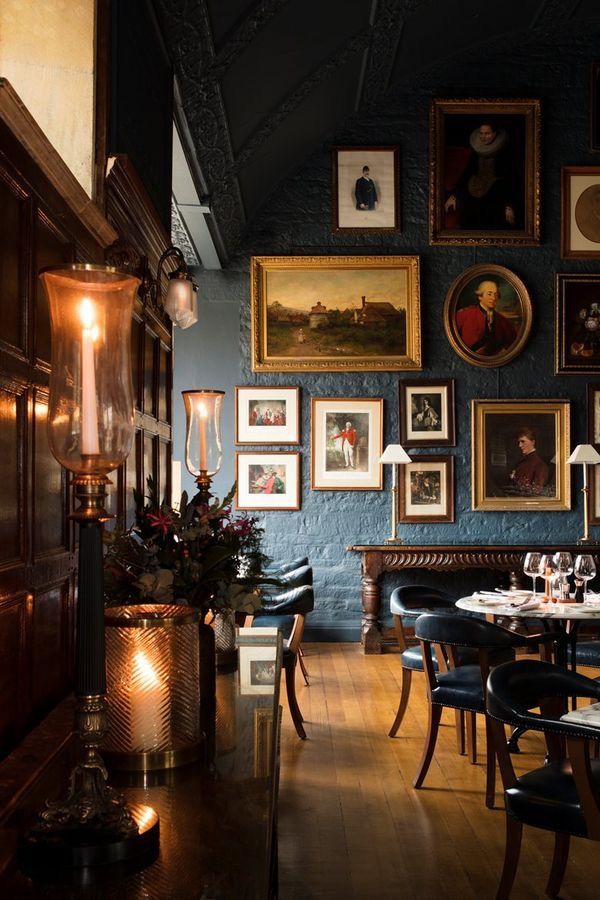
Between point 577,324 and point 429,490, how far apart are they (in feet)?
7.65

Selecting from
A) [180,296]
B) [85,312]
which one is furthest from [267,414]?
[85,312]

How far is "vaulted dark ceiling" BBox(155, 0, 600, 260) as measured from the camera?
18.6ft

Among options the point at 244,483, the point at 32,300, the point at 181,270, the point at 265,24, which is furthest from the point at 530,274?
the point at 32,300

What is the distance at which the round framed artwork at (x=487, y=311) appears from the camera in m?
9.70

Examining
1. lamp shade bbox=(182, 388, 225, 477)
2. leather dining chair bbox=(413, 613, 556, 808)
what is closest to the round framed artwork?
leather dining chair bbox=(413, 613, 556, 808)

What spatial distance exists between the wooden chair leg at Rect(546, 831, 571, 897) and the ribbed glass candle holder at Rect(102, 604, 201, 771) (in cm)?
215

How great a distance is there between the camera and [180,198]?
302 inches

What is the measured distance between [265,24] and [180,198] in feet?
6.54

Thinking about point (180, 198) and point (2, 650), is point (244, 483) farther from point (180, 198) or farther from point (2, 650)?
point (2, 650)

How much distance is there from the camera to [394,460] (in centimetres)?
912

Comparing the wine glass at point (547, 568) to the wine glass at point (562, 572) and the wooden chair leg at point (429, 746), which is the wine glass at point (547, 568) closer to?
the wine glass at point (562, 572)

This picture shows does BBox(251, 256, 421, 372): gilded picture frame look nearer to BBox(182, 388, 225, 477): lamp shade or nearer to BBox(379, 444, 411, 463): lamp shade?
BBox(379, 444, 411, 463): lamp shade

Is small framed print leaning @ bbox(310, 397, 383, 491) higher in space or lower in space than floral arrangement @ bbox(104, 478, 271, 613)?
higher

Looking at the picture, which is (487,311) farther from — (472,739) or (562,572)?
(472,739)
